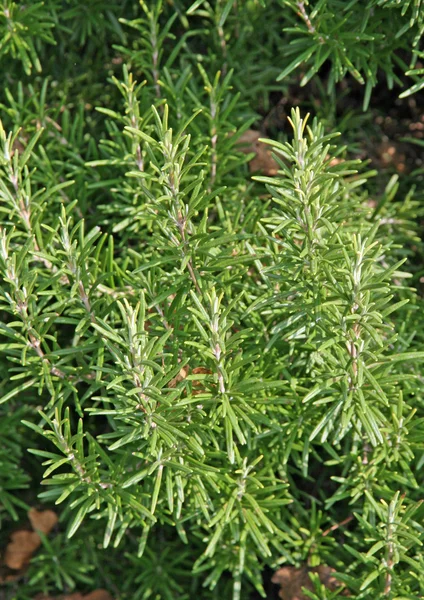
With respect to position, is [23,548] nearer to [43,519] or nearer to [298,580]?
[43,519]

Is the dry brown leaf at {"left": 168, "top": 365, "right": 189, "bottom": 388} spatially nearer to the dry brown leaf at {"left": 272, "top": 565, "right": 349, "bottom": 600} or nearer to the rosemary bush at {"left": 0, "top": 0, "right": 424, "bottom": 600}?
the rosemary bush at {"left": 0, "top": 0, "right": 424, "bottom": 600}

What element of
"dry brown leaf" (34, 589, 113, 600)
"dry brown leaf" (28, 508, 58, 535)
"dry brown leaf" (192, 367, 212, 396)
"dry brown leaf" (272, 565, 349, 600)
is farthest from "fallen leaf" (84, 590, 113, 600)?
"dry brown leaf" (192, 367, 212, 396)

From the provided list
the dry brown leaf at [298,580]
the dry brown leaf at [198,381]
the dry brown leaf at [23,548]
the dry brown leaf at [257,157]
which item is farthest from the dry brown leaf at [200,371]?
the dry brown leaf at [23,548]

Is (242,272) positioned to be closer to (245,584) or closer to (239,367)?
(239,367)

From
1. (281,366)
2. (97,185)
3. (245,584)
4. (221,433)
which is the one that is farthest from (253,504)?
(97,185)

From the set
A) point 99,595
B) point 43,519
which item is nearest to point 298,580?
point 99,595
